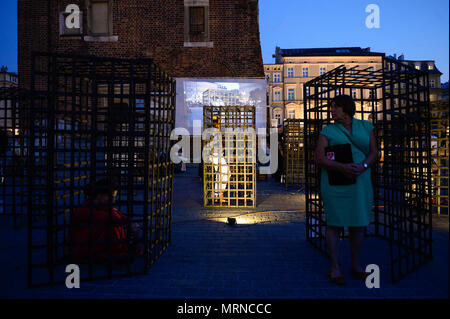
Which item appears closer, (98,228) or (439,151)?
(98,228)

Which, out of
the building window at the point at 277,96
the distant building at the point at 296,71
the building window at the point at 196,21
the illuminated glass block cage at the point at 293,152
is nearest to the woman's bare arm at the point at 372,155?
the illuminated glass block cage at the point at 293,152

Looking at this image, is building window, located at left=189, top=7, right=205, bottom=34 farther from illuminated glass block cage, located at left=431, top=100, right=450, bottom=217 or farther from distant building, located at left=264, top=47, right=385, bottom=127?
distant building, located at left=264, top=47, right=385, bottom=127

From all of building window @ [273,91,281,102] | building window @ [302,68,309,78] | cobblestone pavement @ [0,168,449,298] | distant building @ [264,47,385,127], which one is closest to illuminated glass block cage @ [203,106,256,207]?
cobblestone pavement @ [0,168,449,298]

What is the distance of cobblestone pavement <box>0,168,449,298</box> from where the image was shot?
9.36 ft

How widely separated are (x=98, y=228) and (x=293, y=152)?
387 inches

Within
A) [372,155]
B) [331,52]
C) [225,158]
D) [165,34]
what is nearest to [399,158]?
[372,155]

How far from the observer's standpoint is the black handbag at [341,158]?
2957 millimetres

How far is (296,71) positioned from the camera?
44.8 metres

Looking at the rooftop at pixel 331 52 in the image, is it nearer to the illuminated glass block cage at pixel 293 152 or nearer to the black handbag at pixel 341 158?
the illuminated glass block cage at pixel 293 152

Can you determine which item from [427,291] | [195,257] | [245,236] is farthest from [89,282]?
[427,291]

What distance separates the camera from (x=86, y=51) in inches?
593

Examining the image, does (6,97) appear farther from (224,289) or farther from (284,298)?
(284,298)

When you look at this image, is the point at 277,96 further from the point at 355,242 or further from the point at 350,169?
the point at 350,169

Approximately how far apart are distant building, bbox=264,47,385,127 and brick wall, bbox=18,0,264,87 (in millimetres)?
29732
